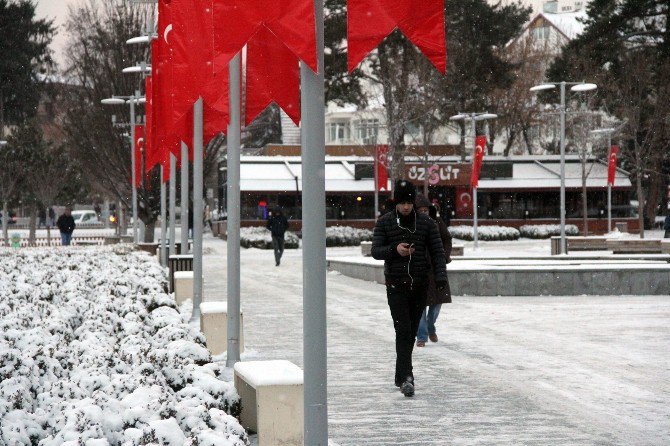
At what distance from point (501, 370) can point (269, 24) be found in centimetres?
657

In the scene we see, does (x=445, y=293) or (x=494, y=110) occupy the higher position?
(x=494, y=110)

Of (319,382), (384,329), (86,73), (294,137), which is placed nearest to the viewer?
(319,382)

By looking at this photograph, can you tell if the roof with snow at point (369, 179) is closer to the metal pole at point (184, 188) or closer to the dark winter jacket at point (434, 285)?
the metal pole at point (184, 188)

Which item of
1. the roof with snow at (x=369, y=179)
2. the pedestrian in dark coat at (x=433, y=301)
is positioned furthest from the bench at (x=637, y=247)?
the roof with snow at (x=369, y=179)

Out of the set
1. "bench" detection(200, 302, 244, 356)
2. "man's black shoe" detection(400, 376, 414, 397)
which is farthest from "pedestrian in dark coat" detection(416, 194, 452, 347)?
"man's black shoe" detection(400, 376, 414, 397)

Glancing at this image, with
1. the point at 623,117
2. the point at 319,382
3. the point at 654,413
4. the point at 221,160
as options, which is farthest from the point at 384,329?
the point at 221,160

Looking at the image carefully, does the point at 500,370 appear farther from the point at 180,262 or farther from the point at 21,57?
the point at 21,57

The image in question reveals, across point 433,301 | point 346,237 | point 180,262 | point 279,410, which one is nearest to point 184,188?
point 180,262

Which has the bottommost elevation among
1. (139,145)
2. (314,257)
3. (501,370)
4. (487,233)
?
(501,370)

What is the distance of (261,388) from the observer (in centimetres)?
733

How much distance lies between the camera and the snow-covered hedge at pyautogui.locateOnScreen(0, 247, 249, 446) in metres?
6.19

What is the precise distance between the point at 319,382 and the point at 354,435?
290 cm

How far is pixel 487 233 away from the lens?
57.0m

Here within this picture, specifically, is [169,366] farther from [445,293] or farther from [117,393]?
[445,293]
